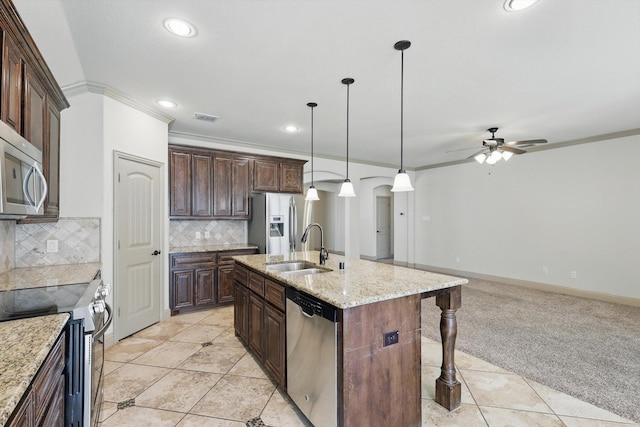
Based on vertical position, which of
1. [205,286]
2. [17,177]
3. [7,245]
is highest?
[17,177]

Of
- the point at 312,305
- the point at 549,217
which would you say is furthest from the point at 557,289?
the point at 312,305

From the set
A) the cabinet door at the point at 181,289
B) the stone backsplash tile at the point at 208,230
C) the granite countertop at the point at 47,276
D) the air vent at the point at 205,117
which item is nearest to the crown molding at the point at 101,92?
the air vent at the point at 205,117

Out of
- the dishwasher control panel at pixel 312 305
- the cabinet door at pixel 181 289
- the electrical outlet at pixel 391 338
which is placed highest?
the dishwasher control panel at pixel 312 305

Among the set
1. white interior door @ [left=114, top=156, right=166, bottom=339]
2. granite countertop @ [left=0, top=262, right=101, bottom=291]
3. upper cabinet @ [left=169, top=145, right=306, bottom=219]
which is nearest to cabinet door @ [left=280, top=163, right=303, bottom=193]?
upper cabinet @ [left=169, top=145, right=306, bottom=219]

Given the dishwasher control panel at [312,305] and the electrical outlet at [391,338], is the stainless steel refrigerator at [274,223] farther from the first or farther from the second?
the electrical outlet at [391,338]

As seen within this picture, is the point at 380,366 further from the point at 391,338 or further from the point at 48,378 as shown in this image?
the point at 48,378

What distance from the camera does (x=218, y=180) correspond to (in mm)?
4754

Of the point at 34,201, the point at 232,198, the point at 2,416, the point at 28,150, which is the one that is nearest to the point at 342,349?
the point at 2,416

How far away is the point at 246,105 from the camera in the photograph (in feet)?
11.9

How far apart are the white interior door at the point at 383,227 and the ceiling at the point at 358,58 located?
5.48 meters

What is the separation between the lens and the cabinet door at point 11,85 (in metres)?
1.63

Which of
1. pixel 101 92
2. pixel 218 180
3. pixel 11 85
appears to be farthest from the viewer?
pixel 218 180

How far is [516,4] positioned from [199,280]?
176 inches

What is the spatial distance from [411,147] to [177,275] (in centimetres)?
457
